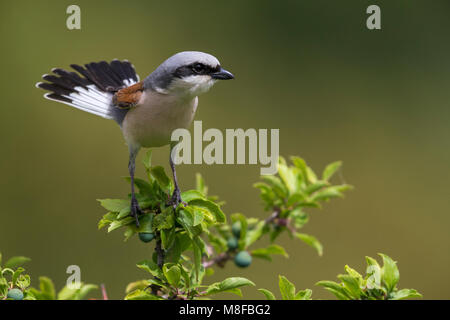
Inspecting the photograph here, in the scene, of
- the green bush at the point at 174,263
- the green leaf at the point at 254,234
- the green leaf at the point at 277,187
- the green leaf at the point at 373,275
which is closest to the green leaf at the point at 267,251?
the green leaf at the point at 254,234

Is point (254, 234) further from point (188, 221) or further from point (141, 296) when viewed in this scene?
point (141, 296)

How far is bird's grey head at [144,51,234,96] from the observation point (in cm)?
176

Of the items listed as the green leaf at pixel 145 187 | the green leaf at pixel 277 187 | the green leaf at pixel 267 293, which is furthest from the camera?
the green leaf at pixel 277 187

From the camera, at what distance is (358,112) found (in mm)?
4613

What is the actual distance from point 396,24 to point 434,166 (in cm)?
133

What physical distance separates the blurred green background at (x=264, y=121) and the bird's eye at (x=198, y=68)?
208 cm

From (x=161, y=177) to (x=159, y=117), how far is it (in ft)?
0.97

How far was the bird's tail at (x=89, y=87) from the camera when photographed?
2.14 meters

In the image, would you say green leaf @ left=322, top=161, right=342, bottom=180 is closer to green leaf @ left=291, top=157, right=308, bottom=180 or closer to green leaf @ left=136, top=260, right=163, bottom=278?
green leaf @ left=291, top=157, right=308, bottom=180

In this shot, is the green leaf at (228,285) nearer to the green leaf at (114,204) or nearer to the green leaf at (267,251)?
the green leaf at (114,204)

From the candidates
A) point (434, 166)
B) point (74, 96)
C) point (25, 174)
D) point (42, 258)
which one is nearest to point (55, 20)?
point (25, 174)

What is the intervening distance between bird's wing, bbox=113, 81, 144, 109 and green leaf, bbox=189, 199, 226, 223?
529 millimetres

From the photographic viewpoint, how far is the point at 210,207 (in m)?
1.57

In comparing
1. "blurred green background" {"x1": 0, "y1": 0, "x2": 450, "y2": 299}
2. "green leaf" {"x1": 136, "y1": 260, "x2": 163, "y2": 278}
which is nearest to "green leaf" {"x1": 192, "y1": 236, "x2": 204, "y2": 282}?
"green leaf" {"x1": 136, "y1": 260, "x2": 163, "y2": 278}
